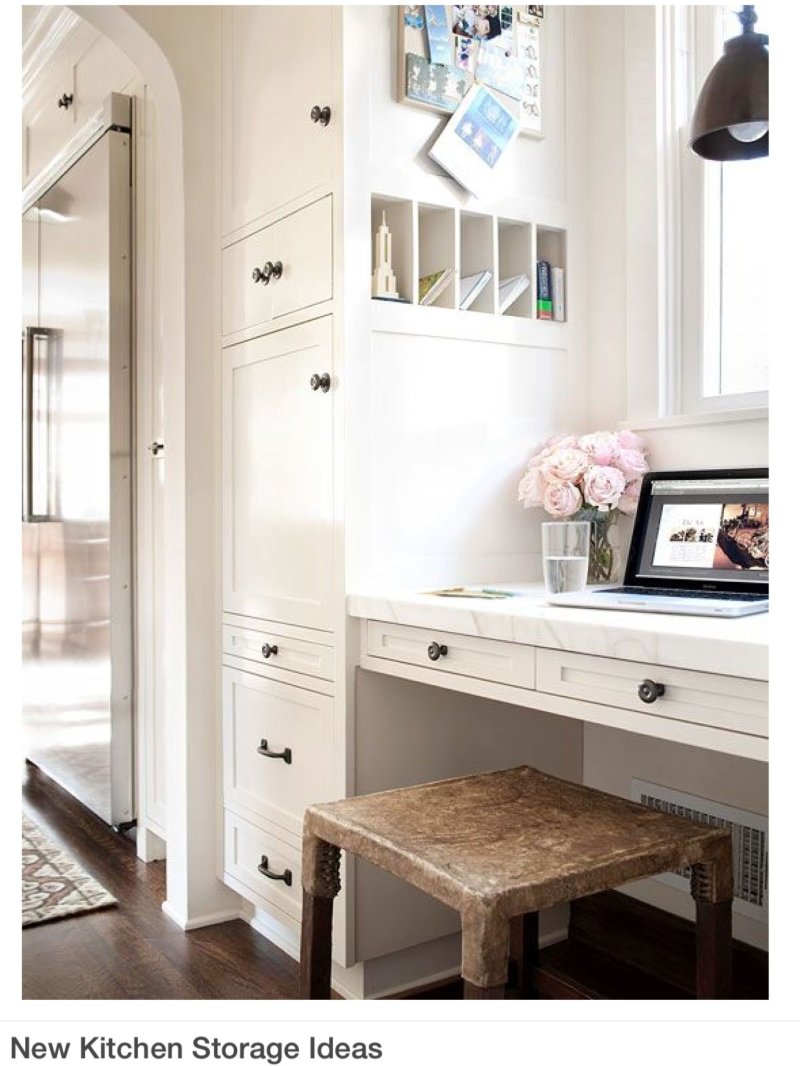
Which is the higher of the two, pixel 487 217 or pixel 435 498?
pixel 487 217

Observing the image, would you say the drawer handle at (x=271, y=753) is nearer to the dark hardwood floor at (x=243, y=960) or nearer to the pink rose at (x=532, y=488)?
the dark hardwood floor at (x=243, y=960)

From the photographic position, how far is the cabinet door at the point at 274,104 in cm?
194

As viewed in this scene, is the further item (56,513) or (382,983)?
(56,513)

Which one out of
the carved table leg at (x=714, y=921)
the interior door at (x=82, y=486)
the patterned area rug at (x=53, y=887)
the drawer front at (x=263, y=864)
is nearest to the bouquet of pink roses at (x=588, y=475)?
the carved table leg at (x=714, y=921)

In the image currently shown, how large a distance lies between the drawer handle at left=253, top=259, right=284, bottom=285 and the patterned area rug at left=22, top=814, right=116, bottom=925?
5.29 ft

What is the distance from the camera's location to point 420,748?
1.97m

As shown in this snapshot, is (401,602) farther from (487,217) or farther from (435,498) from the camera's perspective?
(487,217)

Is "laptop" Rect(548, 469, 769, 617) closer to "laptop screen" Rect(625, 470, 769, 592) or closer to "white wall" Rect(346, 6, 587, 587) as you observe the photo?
"laptop screen" Rect(625, 470, 769, 592)

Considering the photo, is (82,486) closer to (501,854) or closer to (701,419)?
(701,419)

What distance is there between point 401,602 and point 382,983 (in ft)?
2.63

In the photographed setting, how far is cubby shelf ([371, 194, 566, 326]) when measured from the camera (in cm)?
197
